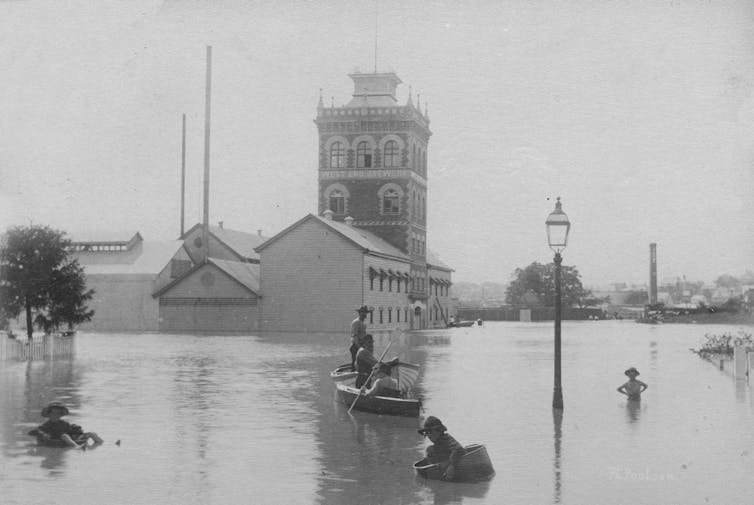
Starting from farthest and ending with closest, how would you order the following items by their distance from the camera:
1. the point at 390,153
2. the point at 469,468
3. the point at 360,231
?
the point at 390,153, the point at 360,231, the point at 469,468

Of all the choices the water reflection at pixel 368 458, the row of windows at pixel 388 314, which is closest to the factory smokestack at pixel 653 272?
the row of windows at pixel 388 314

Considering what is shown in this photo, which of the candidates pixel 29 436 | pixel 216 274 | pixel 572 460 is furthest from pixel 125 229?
pixel 572 460

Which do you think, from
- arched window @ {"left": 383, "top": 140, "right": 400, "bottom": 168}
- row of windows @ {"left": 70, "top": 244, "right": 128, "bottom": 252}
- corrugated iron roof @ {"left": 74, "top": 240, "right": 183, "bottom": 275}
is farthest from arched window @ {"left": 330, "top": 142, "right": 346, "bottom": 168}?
row of windows @ {"left": 70, "top": 244, "right": 128, "bottom": 252}

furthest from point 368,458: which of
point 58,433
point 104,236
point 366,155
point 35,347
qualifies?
point 366,155

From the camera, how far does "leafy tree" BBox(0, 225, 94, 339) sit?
98.0 feet

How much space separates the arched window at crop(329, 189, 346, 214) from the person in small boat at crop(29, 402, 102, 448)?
54.5m

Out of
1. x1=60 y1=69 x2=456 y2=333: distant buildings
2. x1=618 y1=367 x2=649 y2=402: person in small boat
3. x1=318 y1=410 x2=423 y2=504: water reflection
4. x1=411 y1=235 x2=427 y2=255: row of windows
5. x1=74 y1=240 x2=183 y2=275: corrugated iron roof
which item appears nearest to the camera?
x1=318 y1=410 x2=423 y2=504: water reflection

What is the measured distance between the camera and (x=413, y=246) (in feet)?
226

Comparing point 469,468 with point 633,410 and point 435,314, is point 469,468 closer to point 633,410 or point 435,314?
point 633,410

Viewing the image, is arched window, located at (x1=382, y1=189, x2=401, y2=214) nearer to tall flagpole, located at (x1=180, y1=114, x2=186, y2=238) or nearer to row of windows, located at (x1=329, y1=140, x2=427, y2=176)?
row of windows, located at (x1=329, y1=140, x2=427, y2=176)

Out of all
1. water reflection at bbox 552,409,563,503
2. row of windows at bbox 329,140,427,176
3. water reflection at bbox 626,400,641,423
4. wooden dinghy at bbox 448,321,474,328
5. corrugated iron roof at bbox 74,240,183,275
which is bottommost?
wooden dinghy at bbox 448,321,474,328

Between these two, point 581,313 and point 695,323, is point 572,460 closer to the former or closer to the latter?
point 695,323

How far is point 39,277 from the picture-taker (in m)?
30.8

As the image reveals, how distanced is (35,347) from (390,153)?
38980mm
